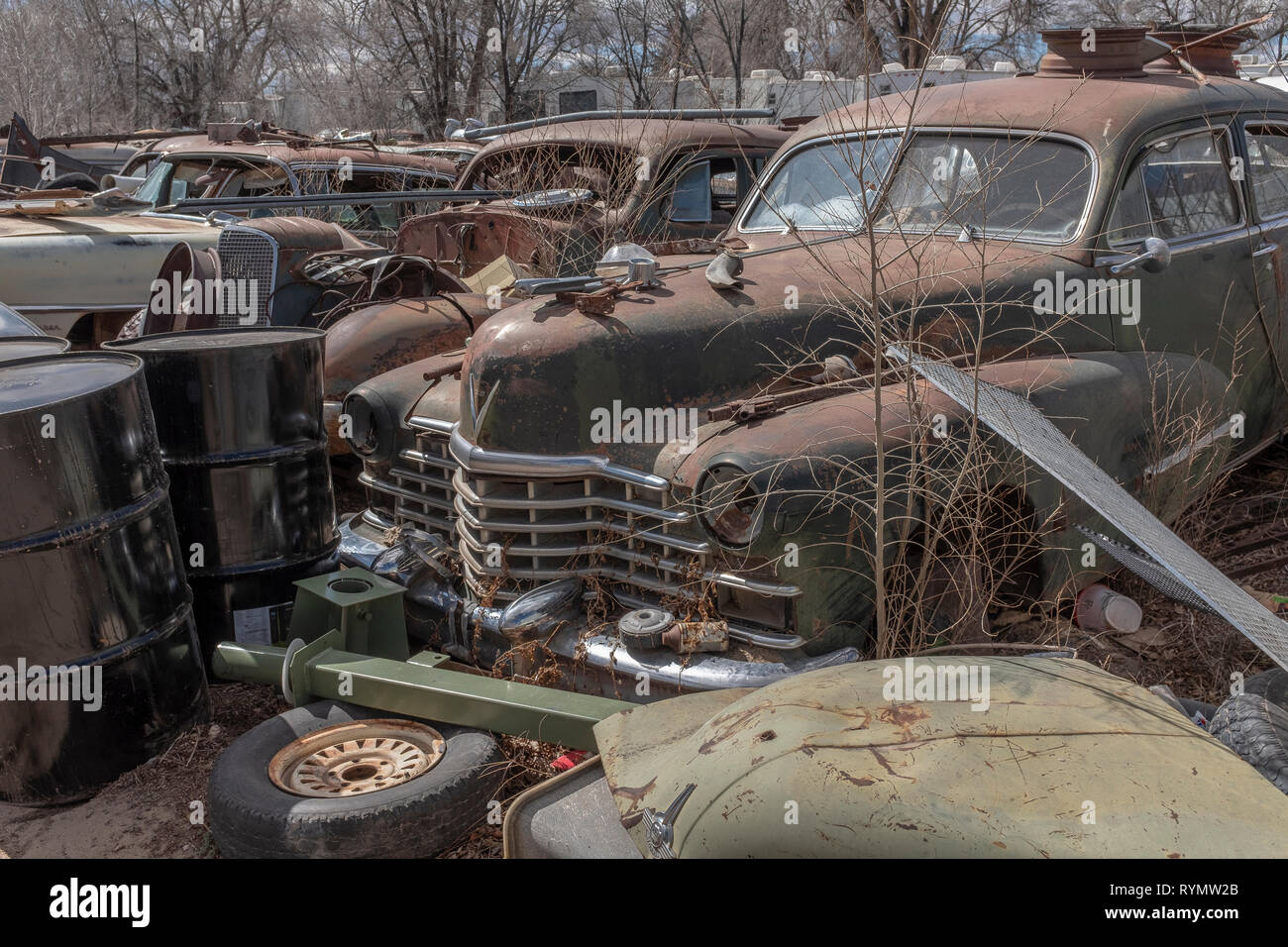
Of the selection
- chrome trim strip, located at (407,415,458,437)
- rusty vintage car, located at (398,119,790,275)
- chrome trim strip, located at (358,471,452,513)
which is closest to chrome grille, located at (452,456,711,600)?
chrome trim strip, located at (407,415,458,437)

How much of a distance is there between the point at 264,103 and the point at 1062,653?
22885mm

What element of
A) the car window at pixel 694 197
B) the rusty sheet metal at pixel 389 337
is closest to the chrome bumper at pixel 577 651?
the rusty sheet metal at pixel 389 337

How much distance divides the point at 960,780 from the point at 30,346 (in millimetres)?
3938

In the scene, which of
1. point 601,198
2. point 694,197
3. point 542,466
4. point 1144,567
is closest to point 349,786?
point 542,466

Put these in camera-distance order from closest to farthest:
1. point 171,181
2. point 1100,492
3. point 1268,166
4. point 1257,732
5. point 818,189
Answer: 1. point 1257,732
2. point 1100,492
3. point 818,189
4. point 1268,166
5. point 171,181

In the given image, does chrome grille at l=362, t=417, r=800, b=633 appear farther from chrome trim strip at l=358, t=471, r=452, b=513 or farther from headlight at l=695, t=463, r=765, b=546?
chrome trim strip at l=358, t=471, r=452, b=513

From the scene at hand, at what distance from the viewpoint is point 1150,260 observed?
12.8 feet

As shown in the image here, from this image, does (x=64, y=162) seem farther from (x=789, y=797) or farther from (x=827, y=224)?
(x=789, y=797)

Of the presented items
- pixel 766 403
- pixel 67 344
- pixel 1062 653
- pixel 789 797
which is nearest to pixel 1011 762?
pixel 789 797

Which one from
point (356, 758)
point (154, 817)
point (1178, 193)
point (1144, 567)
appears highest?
point (1178, 193)

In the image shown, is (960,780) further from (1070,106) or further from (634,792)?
(1070,106)

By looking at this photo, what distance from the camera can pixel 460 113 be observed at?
19547mm

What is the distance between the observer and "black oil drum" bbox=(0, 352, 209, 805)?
9.65 feet

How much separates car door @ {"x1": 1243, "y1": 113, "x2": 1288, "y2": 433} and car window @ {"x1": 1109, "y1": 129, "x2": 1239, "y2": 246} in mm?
206
